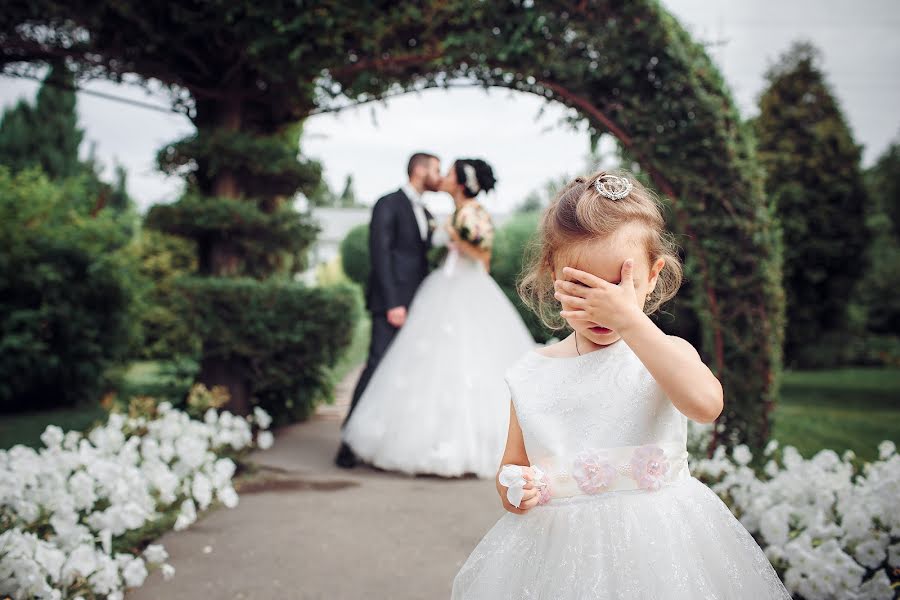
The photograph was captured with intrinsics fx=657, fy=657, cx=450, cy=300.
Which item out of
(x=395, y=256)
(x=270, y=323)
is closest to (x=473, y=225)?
(x=395, y=256)

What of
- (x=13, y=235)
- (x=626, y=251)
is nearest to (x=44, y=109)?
(x=13, y=235)

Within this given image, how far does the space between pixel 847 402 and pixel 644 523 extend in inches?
351

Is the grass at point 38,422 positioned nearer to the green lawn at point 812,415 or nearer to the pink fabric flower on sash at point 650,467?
the green lawn at point 812,415

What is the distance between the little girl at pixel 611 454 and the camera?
4.49 ft

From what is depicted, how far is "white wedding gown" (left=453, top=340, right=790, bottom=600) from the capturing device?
1406 millimetres

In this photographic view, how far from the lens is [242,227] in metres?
5.37

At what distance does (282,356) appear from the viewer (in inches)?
215

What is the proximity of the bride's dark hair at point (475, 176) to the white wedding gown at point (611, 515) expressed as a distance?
11.3 feet

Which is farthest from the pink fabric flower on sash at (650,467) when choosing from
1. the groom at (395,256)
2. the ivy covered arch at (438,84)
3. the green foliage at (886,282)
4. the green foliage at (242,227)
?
the green foliage at (886,282)

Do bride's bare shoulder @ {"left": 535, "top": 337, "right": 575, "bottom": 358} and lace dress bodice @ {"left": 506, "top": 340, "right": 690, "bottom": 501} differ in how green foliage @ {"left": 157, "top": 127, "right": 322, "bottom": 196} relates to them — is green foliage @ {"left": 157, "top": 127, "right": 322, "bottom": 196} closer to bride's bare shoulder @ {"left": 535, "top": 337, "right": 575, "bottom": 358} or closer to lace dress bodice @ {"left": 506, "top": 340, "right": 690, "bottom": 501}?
bride's bare shoulder @ {"left": 535, "top": 337, "right": 575, "bottom": 358}

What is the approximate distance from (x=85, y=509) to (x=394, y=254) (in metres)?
2.69

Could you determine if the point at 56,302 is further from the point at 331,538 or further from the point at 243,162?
the point at 331,538

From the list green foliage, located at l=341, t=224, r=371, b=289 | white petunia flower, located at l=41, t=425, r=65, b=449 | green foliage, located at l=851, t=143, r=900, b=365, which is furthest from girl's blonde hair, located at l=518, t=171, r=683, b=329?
green foliage, located at l=851, t=143, r=900, b=365

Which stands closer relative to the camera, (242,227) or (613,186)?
(613,186)
